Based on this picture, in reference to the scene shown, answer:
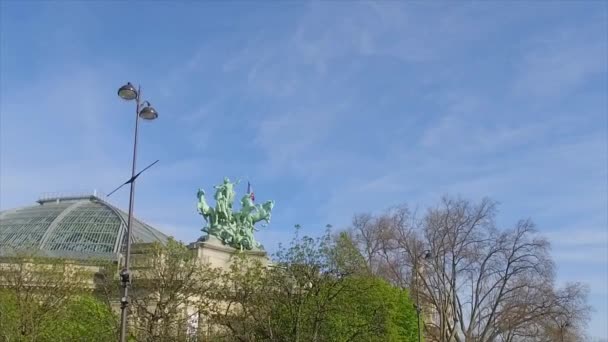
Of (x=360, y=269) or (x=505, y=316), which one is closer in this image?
(x=360, y=269)

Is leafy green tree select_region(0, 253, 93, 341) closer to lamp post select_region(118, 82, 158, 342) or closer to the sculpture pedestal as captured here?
lamp post select_region(118, 82, 158, 342)

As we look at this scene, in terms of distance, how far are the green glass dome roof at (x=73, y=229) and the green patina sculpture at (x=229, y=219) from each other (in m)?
8.94

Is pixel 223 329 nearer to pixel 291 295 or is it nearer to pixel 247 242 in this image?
pixel 291 295

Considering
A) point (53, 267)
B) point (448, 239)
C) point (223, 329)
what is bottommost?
point (223, 329)

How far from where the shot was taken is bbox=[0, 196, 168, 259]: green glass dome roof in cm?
7386

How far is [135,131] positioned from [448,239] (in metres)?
44.5

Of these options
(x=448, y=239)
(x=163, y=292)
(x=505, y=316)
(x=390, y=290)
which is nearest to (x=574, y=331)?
(x=505, y=316)

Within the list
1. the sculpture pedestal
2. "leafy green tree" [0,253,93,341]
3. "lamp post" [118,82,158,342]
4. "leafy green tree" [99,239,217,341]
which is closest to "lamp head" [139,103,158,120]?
"lamp post" [118,82,158,342]

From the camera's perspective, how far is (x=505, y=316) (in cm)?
6234

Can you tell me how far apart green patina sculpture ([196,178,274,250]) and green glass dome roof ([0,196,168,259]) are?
8.94m

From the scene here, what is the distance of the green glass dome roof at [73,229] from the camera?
73856 millimetres

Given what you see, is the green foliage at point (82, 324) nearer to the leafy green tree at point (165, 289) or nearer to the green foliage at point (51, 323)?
the green foliage at point (51, 323)

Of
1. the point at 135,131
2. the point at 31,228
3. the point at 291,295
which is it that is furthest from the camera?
the point at 31,228

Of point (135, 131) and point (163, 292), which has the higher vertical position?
point (135, 131)
